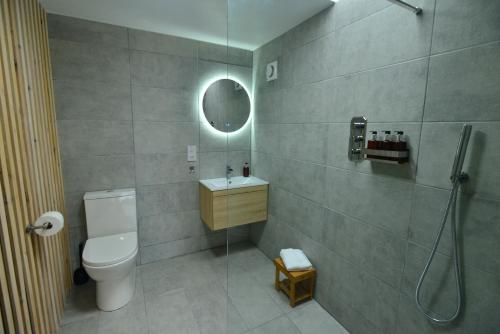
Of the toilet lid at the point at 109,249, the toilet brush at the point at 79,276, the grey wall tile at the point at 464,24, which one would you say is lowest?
the toilet brush at the point at 79,276

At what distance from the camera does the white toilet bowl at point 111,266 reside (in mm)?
1729

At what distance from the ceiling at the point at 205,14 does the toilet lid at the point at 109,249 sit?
71.8 inches

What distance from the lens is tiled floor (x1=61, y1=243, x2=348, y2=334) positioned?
1744 millimetres

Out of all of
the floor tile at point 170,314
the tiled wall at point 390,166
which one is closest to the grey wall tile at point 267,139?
the tiled wall at point 390,166

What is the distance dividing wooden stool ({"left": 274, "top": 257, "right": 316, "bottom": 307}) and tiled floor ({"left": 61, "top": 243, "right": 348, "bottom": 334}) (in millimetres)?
65

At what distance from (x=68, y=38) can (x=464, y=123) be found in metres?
2.70

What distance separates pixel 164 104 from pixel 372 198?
6.47ft

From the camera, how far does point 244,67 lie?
92.7 inches

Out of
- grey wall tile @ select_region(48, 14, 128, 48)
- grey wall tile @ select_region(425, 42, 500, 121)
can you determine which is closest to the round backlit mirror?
grey wall tile @ select_region(48, 14, 128, 48)

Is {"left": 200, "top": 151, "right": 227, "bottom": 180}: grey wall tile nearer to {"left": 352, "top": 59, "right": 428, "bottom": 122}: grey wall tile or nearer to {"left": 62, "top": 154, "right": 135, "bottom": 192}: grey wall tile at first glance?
{"left": 62, "top": 154, "right": 135, "bottom": 192}: grey wall tile

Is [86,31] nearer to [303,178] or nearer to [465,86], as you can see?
[303,178]

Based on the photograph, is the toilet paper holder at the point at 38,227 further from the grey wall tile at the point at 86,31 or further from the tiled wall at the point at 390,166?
the tiled wall at the point at 390,166

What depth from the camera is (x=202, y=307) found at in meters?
1.94

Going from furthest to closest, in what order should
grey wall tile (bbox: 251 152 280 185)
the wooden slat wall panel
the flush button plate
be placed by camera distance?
grey wall tile (bbox: 251 152 280 185), the flush button plate, the wooden slat wall panel
